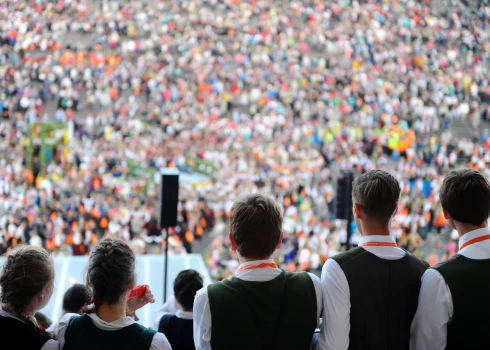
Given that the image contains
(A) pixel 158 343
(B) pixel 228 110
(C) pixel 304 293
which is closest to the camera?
(A) pixel 158 343

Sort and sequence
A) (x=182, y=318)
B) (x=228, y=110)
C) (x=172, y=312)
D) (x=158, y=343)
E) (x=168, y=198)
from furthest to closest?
(x=228, y=110), (x=168, y=198), (x=172, y=312), (x=182, y=318), (x=158, y=343)

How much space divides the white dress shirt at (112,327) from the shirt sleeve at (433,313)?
71 cm

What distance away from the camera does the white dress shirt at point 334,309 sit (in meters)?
1.74

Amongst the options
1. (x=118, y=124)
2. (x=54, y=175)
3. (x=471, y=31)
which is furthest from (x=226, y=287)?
(x=471, y=31)

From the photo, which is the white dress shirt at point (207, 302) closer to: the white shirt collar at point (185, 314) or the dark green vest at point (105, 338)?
the dark green vest at point (105, 338)

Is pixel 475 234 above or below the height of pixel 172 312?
above

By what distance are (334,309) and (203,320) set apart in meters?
0.37

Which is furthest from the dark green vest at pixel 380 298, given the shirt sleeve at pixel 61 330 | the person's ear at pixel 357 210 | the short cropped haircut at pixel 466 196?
the shirt sleeve at pixel 61 330

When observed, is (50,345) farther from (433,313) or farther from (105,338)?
(433,313)

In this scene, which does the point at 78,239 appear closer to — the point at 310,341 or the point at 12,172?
the point at 12,172

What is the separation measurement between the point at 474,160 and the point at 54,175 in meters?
10.0

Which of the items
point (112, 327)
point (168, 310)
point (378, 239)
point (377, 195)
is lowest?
point (168, 310)

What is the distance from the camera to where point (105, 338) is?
1676mm

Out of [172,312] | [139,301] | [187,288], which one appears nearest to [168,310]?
[172,312]
